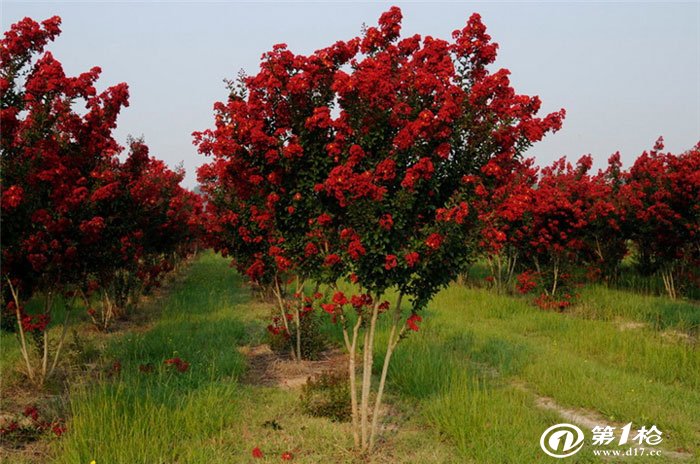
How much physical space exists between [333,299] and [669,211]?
36.0 ft

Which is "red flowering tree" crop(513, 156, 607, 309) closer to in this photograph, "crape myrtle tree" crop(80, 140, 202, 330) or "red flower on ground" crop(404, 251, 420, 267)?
"crape myrtle tree" crop(80, 140, 202, 330)

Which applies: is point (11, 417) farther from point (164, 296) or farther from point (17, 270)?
point (164, 296)

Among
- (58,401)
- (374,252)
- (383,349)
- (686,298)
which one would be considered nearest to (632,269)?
(686,298)

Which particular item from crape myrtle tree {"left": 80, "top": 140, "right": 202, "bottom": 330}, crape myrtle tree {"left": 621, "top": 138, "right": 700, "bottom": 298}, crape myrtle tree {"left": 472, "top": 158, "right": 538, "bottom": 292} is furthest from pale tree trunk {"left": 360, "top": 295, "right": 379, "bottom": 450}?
crape myrtle tree {"left": 621, "top": 138, "right": 700, "bottom": 298}

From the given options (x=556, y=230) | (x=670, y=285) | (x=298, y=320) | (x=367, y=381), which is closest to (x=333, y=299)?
(x=367, y=381)

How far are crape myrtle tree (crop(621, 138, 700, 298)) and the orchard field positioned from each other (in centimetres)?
353

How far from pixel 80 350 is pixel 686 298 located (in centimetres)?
1368

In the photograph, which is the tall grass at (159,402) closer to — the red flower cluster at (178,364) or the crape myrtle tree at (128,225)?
the red flower cluster at (178,364)

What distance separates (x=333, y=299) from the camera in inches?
203

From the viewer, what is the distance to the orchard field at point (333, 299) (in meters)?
4.73

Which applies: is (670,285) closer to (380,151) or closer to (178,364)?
(380,151)

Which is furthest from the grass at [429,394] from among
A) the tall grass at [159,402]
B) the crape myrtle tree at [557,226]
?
the crape myrtle tree at [557,226]

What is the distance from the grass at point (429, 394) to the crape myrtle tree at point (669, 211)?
9.45 feet

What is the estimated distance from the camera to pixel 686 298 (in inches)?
537
